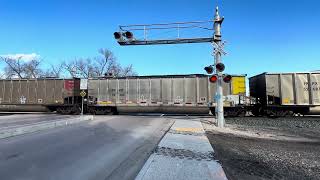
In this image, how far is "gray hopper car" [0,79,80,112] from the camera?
104ft

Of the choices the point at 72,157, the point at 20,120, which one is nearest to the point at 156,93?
the point at 20,120

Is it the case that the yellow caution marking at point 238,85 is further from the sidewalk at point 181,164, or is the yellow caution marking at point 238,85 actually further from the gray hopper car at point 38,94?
the sidewalk at point 181,164

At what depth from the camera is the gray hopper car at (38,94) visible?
31.7 m

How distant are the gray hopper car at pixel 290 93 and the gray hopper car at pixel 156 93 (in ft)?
7.62

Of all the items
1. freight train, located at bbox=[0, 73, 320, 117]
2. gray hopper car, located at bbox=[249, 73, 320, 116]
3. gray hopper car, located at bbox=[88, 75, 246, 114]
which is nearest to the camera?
gray hopper car, located at bbox=[249, 73, 320, 116]

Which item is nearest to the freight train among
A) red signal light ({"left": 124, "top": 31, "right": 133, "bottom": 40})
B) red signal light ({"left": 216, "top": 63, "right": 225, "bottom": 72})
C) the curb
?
red signal light ({"left": 124, "top": 31, "right": 133, "bottom": 40})

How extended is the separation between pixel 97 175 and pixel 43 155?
255 centimetres

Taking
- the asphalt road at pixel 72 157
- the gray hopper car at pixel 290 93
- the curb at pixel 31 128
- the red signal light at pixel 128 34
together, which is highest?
the red signal light at pixel 128 34

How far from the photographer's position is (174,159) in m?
8.44

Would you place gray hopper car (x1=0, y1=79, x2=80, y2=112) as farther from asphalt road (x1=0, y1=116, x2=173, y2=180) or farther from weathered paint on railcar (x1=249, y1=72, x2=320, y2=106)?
asphalt road (x1=0, y1=116, x2=173, y2=180)

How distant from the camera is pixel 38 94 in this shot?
3212cm

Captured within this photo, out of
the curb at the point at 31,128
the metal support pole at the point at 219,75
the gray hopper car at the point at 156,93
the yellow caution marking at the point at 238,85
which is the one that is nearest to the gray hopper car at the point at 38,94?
the gray hopper car at the point at 156,93

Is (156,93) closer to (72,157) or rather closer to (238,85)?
(238,85)

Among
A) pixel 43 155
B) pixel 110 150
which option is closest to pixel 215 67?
pixel 110 150
